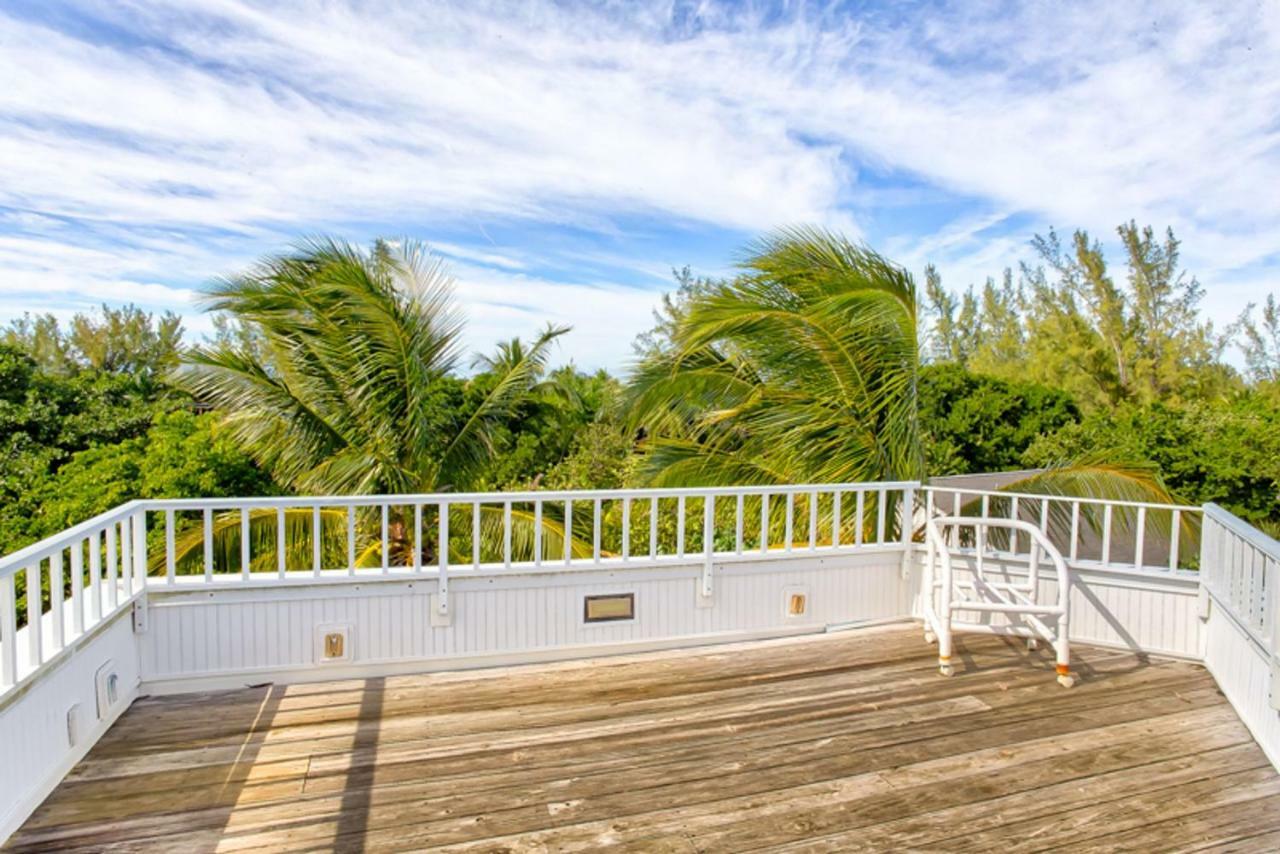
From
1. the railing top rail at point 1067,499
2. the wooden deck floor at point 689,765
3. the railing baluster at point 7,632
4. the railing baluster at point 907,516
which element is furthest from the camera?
the railing baluster at point 907,516

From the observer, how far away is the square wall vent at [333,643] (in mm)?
3418

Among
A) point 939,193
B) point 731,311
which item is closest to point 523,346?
point 731,311

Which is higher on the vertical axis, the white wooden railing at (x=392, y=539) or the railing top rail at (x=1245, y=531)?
the railing top rail at (x=1245, y=531)

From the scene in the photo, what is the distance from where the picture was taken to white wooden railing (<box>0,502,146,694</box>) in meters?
2.12

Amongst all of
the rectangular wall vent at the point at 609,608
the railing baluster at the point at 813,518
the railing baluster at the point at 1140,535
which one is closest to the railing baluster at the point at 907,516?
the railing baluster at the point at 813,518

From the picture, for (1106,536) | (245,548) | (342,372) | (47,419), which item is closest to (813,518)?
(1106,536)

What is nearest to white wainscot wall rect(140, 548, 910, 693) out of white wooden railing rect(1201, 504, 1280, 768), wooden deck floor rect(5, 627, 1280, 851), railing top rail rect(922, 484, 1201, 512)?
wooden deck floor rect(5, 627, 1280, 851)

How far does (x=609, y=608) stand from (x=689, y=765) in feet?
4.05

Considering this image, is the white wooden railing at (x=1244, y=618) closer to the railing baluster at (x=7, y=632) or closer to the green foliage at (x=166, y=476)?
the railing baluster at (x=7, y=632)

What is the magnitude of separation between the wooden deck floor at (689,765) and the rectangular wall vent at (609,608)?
0.80 feet

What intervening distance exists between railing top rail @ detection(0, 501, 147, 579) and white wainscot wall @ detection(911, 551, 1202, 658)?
13.4 ft

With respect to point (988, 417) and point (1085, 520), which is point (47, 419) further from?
point (988, 417)

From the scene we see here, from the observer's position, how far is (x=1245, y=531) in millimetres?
3062

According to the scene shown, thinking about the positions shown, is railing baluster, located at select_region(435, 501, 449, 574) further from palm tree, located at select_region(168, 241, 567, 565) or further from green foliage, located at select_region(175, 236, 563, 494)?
green foliage, located at select_region(175, 236, 563, 494)
